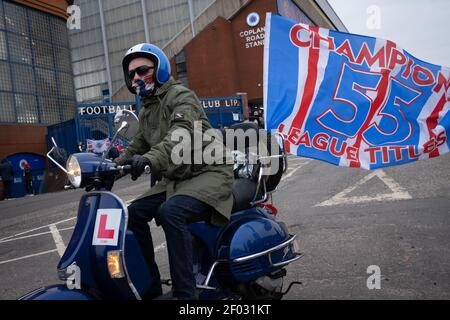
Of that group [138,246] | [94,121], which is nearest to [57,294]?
[138,246]

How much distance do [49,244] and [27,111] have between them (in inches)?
709

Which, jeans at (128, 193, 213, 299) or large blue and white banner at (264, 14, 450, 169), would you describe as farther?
large blue and white banner at (264, 14, 450, 169)

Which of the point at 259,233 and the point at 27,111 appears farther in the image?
the point at 27,111

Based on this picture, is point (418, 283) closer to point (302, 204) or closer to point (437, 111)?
point (437, 111)

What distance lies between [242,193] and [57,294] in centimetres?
136

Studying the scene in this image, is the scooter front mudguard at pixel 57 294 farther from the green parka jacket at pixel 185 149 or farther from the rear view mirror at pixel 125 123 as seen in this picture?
the rear view mirror at pixel 125 123

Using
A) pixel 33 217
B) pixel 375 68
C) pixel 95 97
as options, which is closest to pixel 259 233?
pixel 375 68

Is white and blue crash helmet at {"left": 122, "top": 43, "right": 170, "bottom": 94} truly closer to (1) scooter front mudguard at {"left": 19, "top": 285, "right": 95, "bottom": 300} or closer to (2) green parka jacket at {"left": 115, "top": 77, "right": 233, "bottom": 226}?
(2) green parka jacket at {"left": 115, "top": 77, "right": 233, "bottom": 226}

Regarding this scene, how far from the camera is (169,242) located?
2.71 meters

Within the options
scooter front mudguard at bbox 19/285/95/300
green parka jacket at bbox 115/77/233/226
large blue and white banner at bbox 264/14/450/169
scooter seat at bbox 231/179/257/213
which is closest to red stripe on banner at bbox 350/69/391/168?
large blue and white banner at bbox 264/14/450/169

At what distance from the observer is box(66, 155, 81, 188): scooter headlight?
259 centimetres

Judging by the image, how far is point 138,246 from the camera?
280cm

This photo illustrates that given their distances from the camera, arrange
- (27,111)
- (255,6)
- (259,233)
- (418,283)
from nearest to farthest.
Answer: (259,233) < (418,283) < (27,111) < (255,6)

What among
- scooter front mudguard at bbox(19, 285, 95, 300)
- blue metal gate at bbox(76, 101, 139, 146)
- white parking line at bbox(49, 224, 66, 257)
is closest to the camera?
scooter front mudguard at bbox(19, 285, 95, 300)
